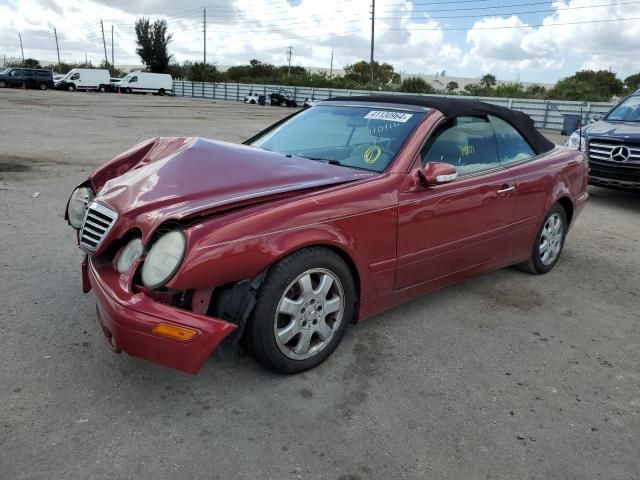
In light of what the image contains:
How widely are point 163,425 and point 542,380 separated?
6.64ft

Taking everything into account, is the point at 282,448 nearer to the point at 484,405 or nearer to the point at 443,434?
the point at 443,434

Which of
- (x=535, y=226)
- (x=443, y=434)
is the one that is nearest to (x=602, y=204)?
(x=535, y=226)

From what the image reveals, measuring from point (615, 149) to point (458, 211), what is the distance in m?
5.23

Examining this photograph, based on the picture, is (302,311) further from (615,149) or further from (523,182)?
(615,149)

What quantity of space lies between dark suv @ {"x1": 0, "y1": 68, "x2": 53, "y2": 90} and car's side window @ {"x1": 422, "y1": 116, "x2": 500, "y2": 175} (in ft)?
159

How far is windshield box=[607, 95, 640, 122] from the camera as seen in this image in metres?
8.39

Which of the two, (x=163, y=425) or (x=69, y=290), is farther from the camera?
(x=69, y=290)

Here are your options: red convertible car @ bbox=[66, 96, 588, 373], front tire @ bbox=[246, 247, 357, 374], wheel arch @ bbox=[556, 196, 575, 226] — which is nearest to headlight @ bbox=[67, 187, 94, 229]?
red convertible car @ bbox=[66, 96, 588, 373]

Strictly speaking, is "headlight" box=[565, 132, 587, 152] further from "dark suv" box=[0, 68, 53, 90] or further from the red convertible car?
"dark suv" box=[0, 68, 53, 90]

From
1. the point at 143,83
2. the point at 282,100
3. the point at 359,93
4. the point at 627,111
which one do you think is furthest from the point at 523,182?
the point at 143,83

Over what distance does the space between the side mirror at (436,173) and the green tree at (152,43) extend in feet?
240

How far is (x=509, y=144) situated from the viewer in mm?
4285

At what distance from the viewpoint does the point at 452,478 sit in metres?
2.28

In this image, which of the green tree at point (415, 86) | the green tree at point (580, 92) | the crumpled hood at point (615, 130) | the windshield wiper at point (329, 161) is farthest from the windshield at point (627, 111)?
the green tree at point (415, 86)
